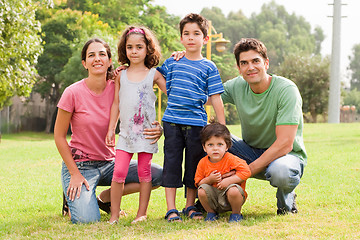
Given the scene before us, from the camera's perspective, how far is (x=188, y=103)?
13.6 ft

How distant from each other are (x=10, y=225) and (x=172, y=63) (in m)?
2.13

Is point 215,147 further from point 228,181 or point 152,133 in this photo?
point 152,133

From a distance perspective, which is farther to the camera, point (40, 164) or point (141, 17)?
point (141, 17)

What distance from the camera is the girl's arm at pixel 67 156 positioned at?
436cm

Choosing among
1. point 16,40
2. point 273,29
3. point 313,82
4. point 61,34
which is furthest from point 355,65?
point 16,40

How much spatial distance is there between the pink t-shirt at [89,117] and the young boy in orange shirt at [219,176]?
1054 mm

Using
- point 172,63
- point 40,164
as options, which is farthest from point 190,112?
point 40,164

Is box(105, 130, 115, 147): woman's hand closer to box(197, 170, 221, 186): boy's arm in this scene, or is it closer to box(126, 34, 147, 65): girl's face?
box(126, 34, 147, 65): girl's face

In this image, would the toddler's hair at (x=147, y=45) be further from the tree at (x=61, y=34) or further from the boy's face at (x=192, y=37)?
the tree at (x=61, y=34)

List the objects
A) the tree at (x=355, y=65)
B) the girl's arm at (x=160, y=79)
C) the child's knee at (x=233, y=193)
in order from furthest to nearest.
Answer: the tree at (x=355, y=65), the girl's arm at (x=160, y=79), the child's knee at (x=233, y=193)

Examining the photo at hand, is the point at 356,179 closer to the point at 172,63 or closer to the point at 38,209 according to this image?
the point at 172,63

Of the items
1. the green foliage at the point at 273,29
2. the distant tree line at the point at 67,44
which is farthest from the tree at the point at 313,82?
the green foliage at the point at 273,29

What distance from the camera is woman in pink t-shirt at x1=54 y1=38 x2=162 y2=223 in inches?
173

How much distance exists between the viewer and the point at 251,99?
14.7 feet
